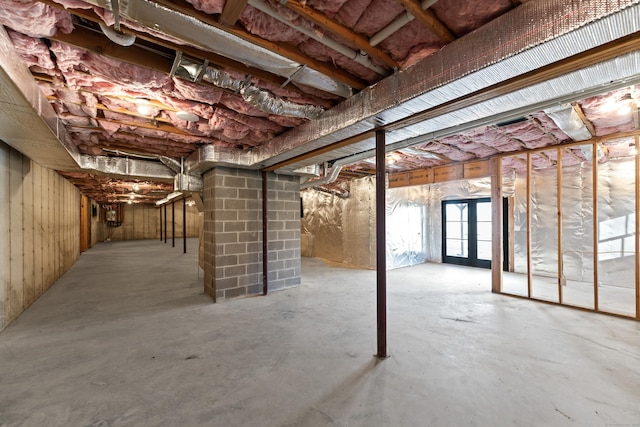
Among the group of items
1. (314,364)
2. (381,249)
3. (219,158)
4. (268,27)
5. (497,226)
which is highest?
(268,27)

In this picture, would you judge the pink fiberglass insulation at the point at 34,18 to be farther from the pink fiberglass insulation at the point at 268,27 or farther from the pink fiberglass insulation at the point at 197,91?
the pink fiberglass insulation at the point at 268,27

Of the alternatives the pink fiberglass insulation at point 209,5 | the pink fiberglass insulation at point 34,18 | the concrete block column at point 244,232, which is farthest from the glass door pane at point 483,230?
the pink fiberglass insulation at point 34,18

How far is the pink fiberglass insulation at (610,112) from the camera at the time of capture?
227 centimetres

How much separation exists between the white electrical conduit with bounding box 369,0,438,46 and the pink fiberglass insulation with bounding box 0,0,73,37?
155cm

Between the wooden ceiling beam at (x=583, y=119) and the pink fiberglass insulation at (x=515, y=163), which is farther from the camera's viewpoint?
the pink fiberglass insulation at (x=515, y=163)

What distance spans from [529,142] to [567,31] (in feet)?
9.95

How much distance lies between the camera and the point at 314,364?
2.07 m

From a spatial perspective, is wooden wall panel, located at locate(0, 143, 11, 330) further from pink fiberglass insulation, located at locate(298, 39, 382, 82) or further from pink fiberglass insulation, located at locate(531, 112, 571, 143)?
pink fiberglass insulation, located at locate(531, 112, 571, 143)

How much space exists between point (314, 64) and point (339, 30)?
32 centimetres

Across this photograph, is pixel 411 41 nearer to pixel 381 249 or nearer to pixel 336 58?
pixel 336 58

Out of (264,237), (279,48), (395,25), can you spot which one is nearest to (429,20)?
(395,25)

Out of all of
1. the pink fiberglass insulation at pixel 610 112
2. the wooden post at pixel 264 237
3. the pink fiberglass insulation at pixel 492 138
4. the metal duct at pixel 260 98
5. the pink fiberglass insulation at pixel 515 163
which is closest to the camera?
the metal duct at pixel 260 98

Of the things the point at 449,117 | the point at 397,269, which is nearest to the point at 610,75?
the point at 449,117

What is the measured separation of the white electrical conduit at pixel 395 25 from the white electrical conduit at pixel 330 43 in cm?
14
